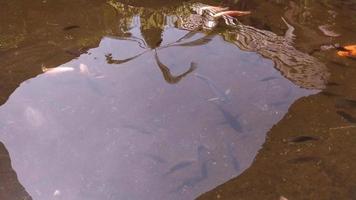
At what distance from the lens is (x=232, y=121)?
2984mm

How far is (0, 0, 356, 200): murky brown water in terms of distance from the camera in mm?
2553

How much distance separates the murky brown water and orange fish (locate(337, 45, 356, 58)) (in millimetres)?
86

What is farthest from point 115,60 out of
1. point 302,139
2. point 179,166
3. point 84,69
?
point 302,139

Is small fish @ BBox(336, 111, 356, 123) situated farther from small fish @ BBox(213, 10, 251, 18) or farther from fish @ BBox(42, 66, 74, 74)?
fish @ BBox(42, 66, 74, 74)

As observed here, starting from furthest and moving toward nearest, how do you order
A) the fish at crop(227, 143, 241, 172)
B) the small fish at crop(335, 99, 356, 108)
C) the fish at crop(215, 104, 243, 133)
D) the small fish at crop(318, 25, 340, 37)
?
1. the small fish at crop(318, 25, 340, 37)
2. the small fish at crop(335, 99, 356, 108)
3. the fish at crop(215, 104, 243, 133)
4. the fish at crop(227, 143, 241, 172)

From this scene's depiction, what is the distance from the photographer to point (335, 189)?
2.47 m

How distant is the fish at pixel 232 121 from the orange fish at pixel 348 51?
1.31 meters

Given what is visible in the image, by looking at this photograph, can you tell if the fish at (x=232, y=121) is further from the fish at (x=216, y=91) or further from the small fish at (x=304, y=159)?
the small fish at (x=304, y=159)

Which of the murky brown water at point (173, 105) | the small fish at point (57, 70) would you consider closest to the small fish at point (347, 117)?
the murky brown water at point (173, 105)

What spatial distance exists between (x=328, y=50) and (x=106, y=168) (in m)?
2.25

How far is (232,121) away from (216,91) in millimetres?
343

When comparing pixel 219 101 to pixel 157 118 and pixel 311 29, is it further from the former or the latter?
pixel 311 29

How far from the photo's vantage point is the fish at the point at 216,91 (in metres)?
3.16

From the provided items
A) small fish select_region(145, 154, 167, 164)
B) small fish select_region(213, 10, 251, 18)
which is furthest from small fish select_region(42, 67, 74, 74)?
small fish select_region(213, 10, 251, 18)
